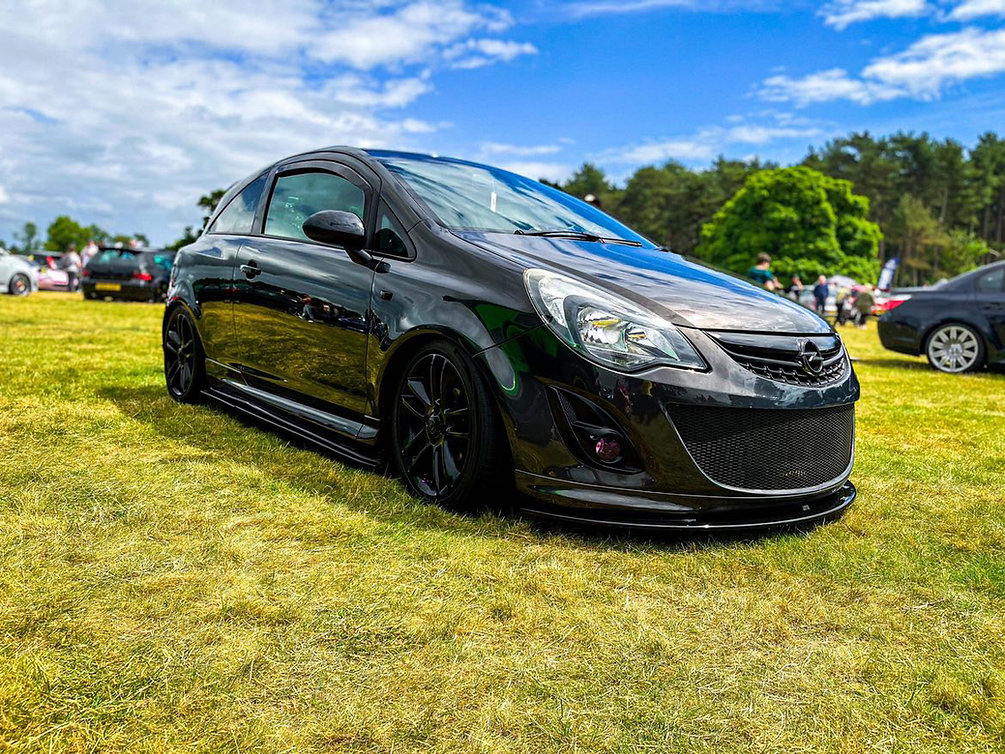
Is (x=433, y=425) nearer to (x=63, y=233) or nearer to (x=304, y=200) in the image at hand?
(x=304, y=200)

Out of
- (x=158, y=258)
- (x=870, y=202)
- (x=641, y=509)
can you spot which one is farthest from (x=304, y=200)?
(x=870, y=202)

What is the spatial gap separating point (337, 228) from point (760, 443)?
1.95 metres

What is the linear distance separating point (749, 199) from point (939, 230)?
34636mm

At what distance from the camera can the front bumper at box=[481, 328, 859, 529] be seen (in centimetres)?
307

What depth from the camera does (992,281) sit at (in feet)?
34.3

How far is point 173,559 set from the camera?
2861mm

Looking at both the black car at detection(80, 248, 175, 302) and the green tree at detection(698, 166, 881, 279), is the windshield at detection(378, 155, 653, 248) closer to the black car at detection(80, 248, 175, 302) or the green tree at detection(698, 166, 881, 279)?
the black car at detection(80, 248, 175, 302)

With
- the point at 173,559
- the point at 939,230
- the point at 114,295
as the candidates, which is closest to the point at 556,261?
the point at 173,559

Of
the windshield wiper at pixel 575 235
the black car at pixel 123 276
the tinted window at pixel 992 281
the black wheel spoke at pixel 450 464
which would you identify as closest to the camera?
the black wheel spoke at pixel 450 464

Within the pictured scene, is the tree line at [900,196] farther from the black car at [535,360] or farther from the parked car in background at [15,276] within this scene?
the black car at [535,360]

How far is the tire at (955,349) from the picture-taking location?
1043cm

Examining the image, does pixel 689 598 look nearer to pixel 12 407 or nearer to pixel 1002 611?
pixel 1002 611

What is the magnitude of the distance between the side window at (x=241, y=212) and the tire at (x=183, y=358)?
2.00 feet

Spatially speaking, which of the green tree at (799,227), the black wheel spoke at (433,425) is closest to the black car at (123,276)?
the black wheel spoke at (433,425)
